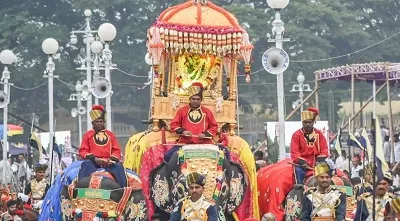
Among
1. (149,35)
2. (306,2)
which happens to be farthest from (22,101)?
(149,35)

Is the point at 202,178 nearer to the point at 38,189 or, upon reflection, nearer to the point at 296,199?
the point at 296,199

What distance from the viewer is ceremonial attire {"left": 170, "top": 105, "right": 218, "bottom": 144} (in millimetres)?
19819

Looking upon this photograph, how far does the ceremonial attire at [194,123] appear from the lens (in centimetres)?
1982

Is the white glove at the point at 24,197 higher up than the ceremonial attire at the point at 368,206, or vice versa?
the white glove at the point at 24,197

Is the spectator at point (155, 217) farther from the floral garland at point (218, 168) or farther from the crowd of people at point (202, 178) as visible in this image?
the floral garland at point (218, 168)

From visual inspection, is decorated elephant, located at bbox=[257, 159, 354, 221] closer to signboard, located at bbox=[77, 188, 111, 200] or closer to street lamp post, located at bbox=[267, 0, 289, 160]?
street lamp post, located at bbox=[267, 0, 289, 160]

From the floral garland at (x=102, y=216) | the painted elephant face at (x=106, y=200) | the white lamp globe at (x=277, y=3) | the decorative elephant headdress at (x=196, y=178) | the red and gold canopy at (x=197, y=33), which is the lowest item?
the floral garland at (x=102, y=216)

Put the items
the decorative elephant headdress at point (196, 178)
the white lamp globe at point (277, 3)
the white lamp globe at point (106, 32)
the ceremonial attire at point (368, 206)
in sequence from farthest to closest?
the white lamp globe at point (106, 32), the white lamp globe at point (277, 3), the ceremonial attire at point (368, 206), the decorative elephant headdress at point (196, 178)

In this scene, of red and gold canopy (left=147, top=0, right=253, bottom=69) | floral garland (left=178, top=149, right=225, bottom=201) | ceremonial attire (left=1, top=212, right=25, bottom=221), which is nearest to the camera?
floral garland (left=178, top=149, right=225, bottom=201)

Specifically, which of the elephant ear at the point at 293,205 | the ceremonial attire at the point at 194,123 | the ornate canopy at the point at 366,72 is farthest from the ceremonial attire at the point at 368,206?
the ornate canopy at the point at 366,72

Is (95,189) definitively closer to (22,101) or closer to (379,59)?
(379,59)

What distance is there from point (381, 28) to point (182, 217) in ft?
146

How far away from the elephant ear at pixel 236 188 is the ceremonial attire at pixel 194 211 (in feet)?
12.1

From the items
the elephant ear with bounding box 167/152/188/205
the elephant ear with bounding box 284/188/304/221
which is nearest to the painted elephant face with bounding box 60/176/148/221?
the elephant ear with bounding box 167/152/188/205
